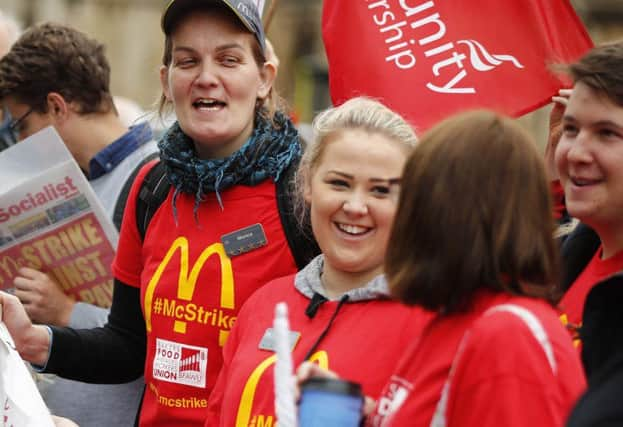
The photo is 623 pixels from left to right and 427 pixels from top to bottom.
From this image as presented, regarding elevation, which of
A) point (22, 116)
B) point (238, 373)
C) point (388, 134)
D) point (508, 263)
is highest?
point (22, 116)

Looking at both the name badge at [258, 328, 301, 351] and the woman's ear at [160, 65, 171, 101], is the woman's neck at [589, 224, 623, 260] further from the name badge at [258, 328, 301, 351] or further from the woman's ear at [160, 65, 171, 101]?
the woman's ear at [160, 65, 171, 101]

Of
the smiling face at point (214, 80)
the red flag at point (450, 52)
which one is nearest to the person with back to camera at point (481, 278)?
the smiling face at point (214, 80)

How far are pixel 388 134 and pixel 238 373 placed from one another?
75 centimetres

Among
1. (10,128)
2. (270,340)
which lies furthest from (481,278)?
(10,128)

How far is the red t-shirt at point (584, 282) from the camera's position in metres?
3.04

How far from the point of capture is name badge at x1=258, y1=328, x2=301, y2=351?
10.4ft

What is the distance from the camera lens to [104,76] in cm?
523

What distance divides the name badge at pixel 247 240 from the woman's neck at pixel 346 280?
485 millimetres

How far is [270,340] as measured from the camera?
10.6 feet

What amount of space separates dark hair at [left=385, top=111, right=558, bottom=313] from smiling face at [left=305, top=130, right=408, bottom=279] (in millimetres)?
714

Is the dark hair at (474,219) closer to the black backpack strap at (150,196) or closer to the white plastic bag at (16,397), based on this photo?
the white plastic bag at (16,397)

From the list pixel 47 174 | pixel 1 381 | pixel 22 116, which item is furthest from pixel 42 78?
pixel 1 381

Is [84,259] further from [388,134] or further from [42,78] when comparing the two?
[388,134]

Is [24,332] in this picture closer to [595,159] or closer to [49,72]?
[49,72]
